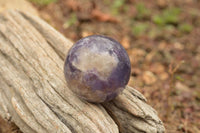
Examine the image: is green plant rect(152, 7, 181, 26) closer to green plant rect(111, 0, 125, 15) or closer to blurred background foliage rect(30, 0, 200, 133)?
blurred background foliage rect(30, 0, 200, 133)

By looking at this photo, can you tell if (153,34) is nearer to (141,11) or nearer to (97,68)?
(141,11)

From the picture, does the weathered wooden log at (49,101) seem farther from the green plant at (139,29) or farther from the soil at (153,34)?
the green plant at (139,29)

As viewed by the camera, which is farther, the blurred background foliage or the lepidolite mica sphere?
the blurred background foliage

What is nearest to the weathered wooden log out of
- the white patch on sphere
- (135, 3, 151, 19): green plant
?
the white patch on sphere

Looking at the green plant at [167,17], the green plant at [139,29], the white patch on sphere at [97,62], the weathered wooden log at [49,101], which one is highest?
the white patch on sphere at [97,62]

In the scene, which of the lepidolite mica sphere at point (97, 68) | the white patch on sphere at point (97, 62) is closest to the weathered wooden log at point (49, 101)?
the lepidolite mica sphere at point (97, 68)

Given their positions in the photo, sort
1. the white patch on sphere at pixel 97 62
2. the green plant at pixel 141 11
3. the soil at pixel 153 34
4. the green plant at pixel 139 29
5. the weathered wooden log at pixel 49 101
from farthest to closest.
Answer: the green plant at pixel 141 11
the green plant at pixel 139 29
the soil at pixel 153 34
the weathered wooden log at pixel 49 101
the white patch on sphere at pixel 97 62
